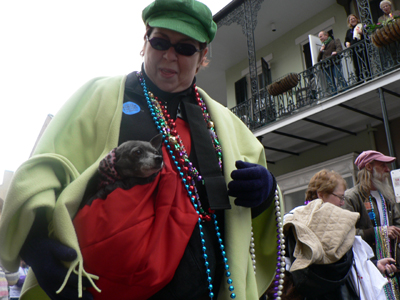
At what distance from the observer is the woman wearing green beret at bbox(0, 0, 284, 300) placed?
115cm

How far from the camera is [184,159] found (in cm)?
155

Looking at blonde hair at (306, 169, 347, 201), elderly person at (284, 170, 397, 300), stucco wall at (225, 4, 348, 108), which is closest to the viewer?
elderly person at (284, 170, 397, 300)

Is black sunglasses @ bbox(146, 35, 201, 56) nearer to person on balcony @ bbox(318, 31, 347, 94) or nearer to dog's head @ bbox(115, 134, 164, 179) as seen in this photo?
dog's head @ bbox(115, 134, 164, 179)

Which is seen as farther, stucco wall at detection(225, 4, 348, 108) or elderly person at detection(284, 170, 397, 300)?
stucco wall at detection(225, 4, 348, 108)

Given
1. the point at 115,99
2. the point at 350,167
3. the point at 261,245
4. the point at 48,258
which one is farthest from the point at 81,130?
the point at 350,167

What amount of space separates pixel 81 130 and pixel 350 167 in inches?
407

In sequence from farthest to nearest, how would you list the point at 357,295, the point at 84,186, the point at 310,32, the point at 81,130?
1. the point at 310,32
2. the point at 357,295
3. the point at 81,130
4. the point at 84,186

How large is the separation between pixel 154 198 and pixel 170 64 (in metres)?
0.62

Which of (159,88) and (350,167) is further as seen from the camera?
(350,167)

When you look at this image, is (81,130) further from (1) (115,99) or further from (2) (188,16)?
(2) (188,16)

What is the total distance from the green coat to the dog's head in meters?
0.11

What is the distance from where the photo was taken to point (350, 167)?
1073cm

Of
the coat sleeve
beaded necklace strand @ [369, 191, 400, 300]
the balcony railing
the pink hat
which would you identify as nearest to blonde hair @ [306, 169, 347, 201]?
the coat sleeve

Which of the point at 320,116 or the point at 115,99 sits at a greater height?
the point at 320,116
